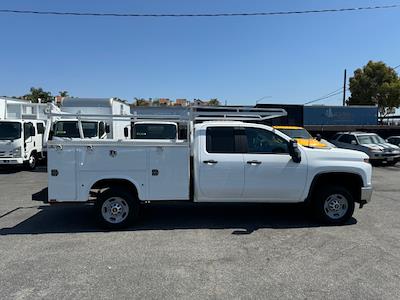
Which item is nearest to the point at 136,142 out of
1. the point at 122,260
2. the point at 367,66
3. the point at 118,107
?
the point at 122,260

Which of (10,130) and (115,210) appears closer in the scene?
(115,210)

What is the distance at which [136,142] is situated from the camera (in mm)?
6809

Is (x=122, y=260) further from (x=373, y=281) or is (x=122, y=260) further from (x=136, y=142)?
(x=373, y=281)

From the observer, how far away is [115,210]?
269 inches

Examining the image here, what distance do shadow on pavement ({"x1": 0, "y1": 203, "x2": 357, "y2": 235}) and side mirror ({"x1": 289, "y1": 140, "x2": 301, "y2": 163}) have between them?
3.98ft

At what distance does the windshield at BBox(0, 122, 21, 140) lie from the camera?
16.1 m

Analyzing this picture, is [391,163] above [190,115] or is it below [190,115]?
below

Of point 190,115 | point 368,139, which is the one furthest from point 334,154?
point 368,139

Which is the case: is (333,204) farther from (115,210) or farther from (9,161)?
(9,161)

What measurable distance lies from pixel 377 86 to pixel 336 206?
38.1 meters

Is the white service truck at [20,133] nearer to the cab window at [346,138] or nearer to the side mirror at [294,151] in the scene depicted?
the side mirror at [294,151]

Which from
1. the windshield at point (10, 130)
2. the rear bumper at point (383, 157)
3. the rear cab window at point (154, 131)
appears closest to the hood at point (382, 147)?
the rear bumper at point (383, 157)

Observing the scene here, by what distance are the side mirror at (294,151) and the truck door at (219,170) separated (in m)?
0.88

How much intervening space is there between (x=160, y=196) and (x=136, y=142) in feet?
3.36
